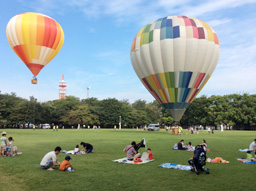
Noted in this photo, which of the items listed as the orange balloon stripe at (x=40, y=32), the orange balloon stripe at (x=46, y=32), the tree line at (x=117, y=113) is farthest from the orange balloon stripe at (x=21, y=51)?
the tree line at (x=117, y=113)

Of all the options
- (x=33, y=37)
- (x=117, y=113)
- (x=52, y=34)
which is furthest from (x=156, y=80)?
(x=117, y=113)

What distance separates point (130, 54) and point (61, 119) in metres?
53.8

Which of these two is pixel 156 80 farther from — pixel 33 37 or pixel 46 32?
pixel 33 37

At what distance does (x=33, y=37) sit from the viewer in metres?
28.9

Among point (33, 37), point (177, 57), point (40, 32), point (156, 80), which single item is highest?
point (40, 32)

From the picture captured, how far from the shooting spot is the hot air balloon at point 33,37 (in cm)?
2883

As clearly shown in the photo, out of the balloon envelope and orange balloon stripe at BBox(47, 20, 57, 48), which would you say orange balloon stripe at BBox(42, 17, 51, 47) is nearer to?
the balloon envelope

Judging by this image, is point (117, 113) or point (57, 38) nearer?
point (57, 38)

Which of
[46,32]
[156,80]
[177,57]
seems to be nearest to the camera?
[177,57]

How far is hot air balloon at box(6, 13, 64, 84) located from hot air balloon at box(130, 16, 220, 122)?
11764 mm

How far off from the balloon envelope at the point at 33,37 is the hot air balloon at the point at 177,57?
11.8 metres

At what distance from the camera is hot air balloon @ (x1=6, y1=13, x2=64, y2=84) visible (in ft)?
94.6

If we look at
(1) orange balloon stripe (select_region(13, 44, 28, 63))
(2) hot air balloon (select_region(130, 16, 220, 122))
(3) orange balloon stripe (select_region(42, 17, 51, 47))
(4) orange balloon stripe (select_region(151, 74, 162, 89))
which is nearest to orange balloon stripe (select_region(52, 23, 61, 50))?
(3) orange balloon stripe (select_region(42, 17, 51, 47))

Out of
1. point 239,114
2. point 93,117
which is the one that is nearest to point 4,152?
point 93,117
